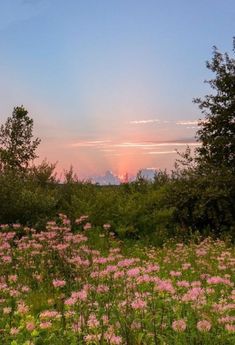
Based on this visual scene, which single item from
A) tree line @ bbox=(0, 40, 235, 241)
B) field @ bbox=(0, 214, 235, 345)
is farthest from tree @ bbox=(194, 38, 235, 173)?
field @ bbox=(0, 214, 235, 345)

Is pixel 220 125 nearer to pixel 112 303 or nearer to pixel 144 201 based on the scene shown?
pixel 144 201

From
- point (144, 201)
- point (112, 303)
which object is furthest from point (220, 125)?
point (112, 303)

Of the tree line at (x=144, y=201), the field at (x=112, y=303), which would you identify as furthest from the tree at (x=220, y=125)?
the field at (x=112, y=303)

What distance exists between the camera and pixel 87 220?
663 inches

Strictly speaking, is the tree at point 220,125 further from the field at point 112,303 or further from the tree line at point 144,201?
the field at point 112,303

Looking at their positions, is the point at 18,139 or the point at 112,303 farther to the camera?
the point at 18,139

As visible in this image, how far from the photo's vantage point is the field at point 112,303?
4.81m

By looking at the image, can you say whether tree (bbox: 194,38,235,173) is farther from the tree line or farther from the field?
the field

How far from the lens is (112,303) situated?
17.8 ft

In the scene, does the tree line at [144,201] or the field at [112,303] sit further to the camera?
the tree line at [144,201]

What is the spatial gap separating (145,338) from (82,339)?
2.12 ft

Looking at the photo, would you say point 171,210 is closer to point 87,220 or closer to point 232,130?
point 87,220

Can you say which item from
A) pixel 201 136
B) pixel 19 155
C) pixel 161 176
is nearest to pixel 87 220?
pixel 161 176

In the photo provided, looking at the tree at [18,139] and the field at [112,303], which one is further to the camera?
the tree at [18,139]
